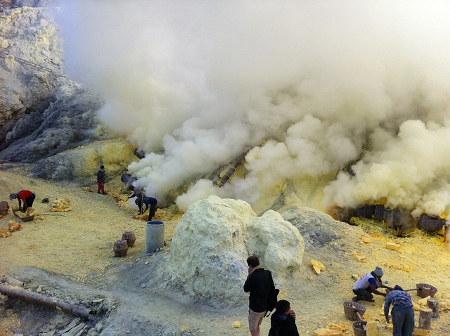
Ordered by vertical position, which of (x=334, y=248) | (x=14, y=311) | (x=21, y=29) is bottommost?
(x=14, y=311)

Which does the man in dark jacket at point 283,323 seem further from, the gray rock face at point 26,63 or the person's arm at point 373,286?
the gray rock face at point 26,63

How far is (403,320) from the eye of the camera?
388cm

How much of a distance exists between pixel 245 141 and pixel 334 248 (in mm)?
5704

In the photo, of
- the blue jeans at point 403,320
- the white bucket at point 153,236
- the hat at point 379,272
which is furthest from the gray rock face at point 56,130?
the blue jeans at point 403,320

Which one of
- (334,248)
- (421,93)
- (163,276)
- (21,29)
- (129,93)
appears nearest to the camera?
(163,276)

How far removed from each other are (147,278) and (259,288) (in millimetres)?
3184

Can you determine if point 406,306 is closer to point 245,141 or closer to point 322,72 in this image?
point 245,141

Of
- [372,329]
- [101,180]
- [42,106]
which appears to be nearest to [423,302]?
[372,329]

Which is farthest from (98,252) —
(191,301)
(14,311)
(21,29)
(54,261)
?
(21,29)

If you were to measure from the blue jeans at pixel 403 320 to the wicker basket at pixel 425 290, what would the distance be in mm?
1878

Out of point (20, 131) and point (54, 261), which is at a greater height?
point (20, 131)

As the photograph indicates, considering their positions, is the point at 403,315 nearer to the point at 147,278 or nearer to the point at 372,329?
the point at 372,329

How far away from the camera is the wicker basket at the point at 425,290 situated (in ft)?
17.8

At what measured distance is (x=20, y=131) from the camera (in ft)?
60.6
